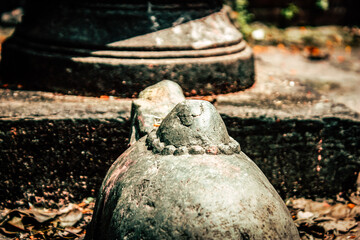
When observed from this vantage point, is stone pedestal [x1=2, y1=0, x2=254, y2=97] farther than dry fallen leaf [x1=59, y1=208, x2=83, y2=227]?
Yes

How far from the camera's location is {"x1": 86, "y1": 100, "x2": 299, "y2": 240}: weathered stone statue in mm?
1094

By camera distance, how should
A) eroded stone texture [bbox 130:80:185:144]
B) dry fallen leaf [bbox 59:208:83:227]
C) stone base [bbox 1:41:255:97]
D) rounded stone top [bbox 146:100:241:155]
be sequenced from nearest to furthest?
1. rounded stone top [bbox 146:100:241:155]
2. eroded stone texture [bbox 130:80:185:144]
3. dry fallen leaf [bbox 59:208:83:227]
4. stone base [bbox 1:41:255:97]

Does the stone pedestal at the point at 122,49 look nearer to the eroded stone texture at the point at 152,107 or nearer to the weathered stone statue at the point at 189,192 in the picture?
the eroded stone texture at the point at 152,107

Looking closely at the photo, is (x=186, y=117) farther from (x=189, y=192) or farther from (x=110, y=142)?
(x=110, y=142)

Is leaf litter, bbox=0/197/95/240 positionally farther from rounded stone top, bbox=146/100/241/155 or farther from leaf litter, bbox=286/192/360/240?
leaf litter, bbox=286/192/360/240

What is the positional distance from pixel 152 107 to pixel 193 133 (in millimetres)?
425

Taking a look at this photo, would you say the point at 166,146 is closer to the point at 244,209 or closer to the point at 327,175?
the point at 244,209

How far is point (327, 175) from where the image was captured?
2469 millimetres

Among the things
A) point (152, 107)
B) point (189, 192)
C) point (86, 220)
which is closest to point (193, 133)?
point (189, 192)

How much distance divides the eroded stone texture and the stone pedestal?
709 millimetres

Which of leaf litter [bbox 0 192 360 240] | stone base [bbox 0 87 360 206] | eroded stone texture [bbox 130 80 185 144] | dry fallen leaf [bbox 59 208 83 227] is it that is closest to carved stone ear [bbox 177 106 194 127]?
eroded stone texture [bbox 130 80 185 144]

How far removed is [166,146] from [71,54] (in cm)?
150

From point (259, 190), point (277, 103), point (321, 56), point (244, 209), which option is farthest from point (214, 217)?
point (321, 56)

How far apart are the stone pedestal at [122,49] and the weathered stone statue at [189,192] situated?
3.70 feet
